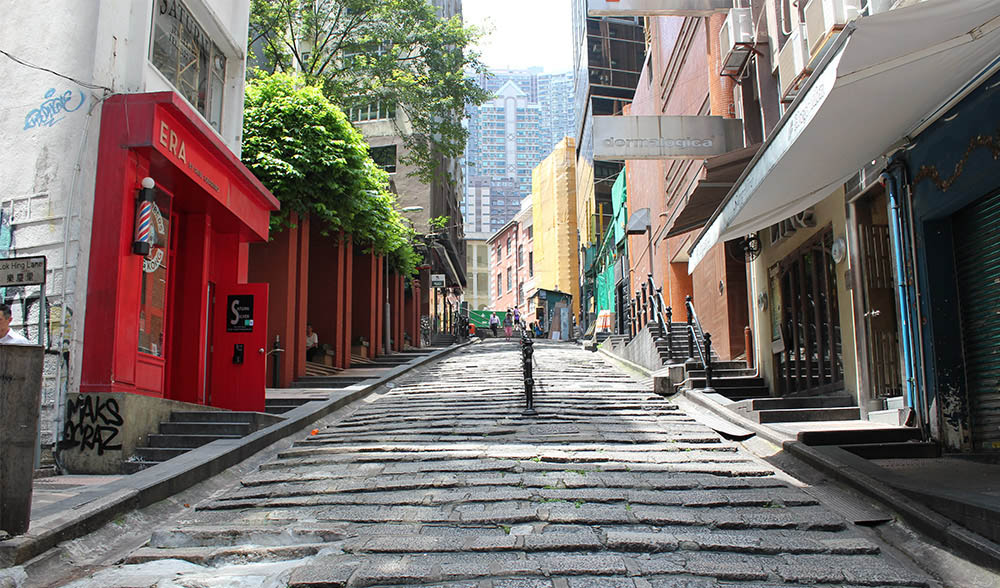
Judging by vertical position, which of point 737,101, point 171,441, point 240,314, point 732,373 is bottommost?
point 171,441

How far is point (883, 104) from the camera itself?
20.8 ft

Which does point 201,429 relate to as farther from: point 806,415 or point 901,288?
point 901,288

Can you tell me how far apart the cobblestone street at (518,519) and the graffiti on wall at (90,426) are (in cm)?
164

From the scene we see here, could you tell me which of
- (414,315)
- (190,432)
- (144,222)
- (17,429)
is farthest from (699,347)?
(414,315)

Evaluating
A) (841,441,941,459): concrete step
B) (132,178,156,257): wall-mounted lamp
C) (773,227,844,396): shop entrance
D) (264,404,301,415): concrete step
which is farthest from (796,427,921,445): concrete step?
(264,404,301,415): concrete step

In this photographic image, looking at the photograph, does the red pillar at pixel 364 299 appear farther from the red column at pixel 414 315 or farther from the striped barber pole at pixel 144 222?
the striped barber pole at pixel 144 222

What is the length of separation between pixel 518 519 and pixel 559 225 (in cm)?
4348

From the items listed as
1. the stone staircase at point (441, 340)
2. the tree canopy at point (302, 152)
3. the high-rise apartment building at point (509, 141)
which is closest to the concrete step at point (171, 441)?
the tree canopy at point (302, 152)

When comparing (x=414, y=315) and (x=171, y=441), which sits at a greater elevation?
(x=414, y=315)

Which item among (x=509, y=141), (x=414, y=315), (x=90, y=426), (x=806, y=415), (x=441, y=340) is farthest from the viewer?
(x=509, y=141)

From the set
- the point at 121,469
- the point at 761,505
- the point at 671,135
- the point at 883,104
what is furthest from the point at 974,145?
the point at 121,469

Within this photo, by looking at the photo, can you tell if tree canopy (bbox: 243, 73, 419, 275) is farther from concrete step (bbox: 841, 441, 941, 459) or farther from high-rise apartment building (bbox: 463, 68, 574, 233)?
high-rise apartment building (bbox: 463, 68, 574, 233)

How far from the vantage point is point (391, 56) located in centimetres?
2300

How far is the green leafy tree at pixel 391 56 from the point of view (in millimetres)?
22562
